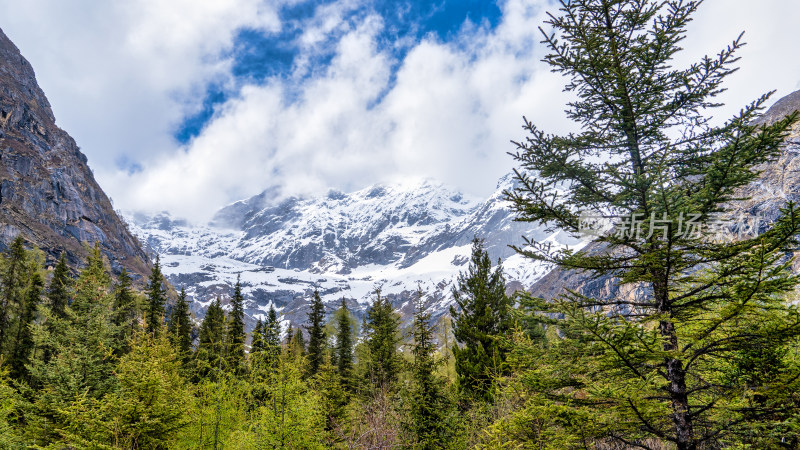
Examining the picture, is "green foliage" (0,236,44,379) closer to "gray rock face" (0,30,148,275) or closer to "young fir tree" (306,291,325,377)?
"young fir tree" (306,291,325,377)

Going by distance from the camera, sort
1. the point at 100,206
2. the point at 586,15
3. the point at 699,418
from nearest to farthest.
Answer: the point at 699,418
the point at 586,15
the point at 100,206

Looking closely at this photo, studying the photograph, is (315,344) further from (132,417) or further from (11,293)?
(132,417)

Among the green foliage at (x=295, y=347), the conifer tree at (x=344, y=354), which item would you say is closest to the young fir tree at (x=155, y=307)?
the green foliage at (x=295, y=347)

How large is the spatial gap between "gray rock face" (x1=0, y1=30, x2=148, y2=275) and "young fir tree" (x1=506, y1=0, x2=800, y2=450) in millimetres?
100143

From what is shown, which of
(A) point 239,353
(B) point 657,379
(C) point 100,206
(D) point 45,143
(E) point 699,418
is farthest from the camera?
(C) point 100,206

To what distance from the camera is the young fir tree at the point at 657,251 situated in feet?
14.9

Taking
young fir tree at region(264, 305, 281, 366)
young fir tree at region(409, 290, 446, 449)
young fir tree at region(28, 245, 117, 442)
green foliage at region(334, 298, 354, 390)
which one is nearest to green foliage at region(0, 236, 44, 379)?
young fir tree at region(28, 245, 117, 442)

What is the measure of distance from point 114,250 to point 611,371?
137m

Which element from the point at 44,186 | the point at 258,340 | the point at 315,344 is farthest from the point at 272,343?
the point at 44,186

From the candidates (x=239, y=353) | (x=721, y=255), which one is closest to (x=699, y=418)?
(x=721, y=255)

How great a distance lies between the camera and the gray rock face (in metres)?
85.2

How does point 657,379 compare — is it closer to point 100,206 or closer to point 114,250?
point 114,250

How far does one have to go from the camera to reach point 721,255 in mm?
5102

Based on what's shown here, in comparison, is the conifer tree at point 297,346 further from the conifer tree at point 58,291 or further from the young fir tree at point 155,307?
the conifer tree at point 58,291
